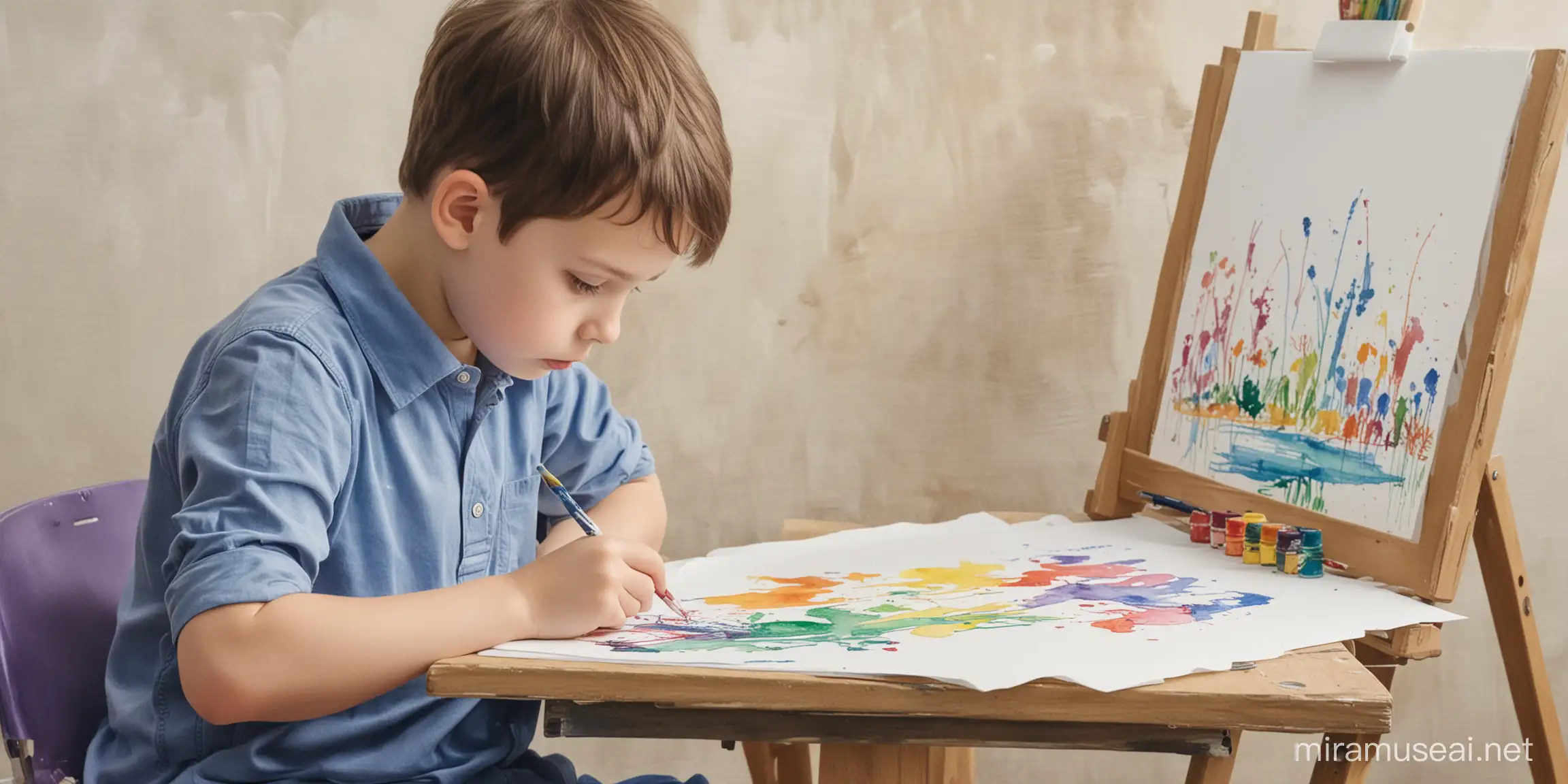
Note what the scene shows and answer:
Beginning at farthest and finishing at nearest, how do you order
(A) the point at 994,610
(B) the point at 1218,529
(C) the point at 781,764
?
(C) the point at 781,764 < (B) the point at 1218,529 < (A) the point at 994,610

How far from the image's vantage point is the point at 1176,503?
1.41 meters

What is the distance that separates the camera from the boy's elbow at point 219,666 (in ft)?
2.68

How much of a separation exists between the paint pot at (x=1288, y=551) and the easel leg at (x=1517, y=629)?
0.65ft

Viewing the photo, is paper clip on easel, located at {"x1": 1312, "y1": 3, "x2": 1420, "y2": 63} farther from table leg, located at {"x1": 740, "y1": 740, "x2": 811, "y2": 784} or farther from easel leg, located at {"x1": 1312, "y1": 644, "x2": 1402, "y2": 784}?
table leg, located at {"x1": 740, "y1": 740, "x2": 811, "y2": 784}

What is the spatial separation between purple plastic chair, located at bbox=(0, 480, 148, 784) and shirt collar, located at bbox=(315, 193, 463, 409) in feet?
1.19

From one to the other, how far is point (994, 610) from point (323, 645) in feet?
1.62

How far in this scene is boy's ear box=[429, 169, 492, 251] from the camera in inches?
37.2

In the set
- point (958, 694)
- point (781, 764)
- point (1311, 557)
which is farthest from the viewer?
point (781, 764)

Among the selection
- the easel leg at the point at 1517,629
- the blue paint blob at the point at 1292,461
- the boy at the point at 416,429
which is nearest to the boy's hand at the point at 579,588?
the boy at the point at 416,429

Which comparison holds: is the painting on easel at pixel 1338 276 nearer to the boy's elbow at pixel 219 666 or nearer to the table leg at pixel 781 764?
the table leg at pixel 781 764

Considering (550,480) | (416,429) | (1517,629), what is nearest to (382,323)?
(416,429)

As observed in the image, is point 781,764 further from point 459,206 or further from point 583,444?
point 459,206

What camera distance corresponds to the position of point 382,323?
98 cm

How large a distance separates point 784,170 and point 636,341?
299 millimetres
